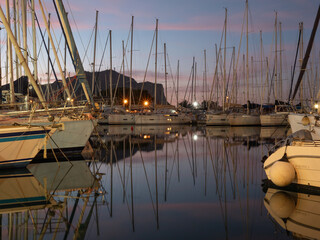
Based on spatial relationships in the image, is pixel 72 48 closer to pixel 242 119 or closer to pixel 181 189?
pixel 181 189

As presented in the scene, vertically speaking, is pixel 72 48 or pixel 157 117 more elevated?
pixel 72 48

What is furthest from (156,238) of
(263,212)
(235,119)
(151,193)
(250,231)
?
(235,119)

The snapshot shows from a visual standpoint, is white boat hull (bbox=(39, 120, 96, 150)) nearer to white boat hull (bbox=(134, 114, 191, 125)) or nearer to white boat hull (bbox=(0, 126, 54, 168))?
white boat hull (bbox=(0, 126, 54, 168))

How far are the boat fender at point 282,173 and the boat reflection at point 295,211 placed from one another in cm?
30

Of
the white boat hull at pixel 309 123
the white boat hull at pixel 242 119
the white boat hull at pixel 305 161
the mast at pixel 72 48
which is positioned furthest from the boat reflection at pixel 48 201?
the white boat hull at pixel 242 119

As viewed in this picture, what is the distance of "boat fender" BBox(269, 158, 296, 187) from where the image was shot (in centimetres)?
1025

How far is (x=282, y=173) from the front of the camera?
10.3 m

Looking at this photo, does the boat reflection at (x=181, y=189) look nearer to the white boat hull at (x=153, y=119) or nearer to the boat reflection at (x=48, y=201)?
the boat reflection at (x=48, y=201)

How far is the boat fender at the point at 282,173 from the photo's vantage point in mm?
10250

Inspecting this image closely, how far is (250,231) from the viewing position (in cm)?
719

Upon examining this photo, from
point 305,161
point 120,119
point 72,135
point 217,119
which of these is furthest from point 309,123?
point 120,119

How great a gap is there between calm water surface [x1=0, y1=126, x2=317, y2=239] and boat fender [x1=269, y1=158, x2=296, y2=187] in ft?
1.36

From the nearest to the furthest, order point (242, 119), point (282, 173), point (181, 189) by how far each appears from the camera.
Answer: point (282, 173)
point (181, 189)
point (242, 119)

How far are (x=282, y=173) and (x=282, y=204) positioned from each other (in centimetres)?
138
